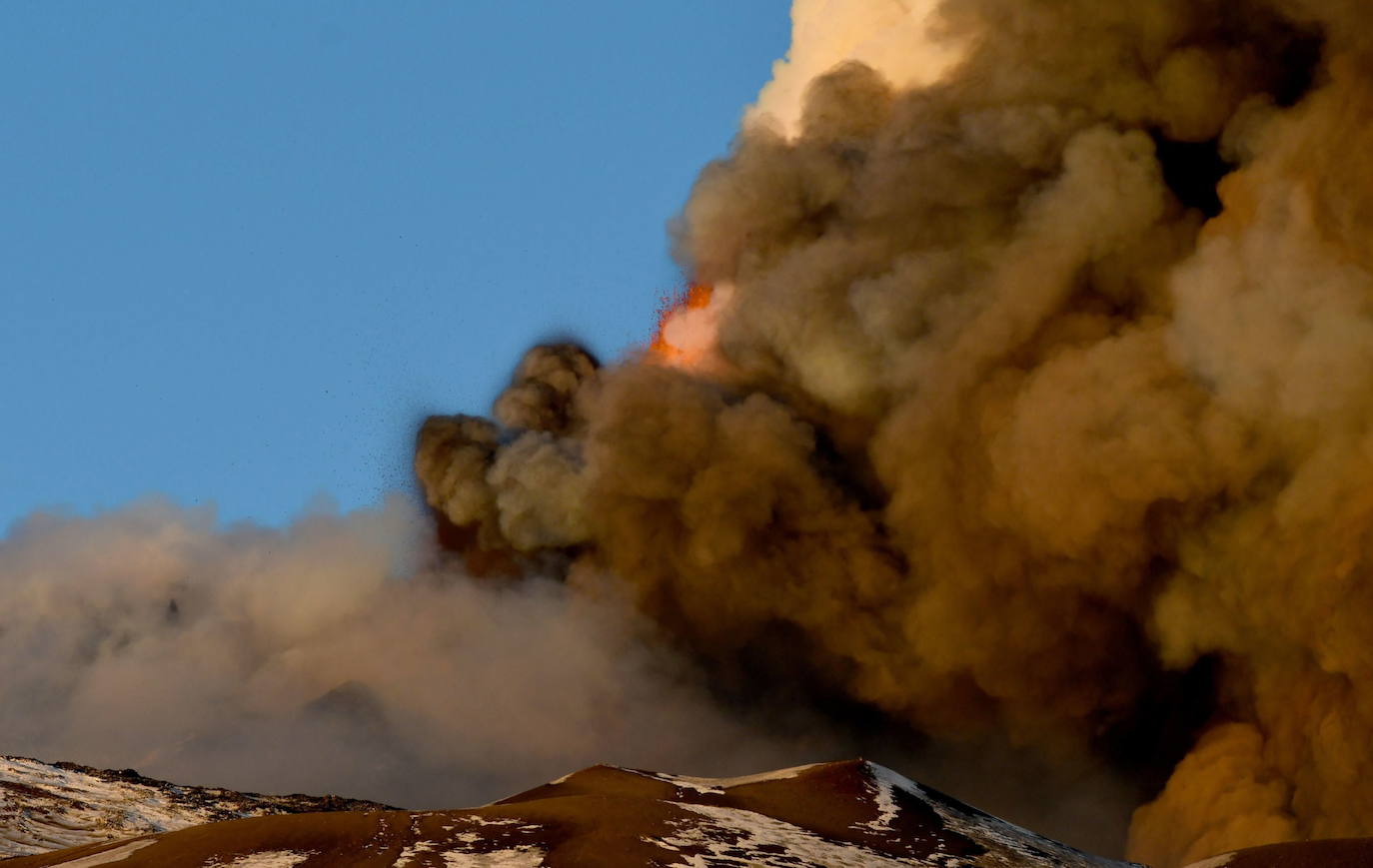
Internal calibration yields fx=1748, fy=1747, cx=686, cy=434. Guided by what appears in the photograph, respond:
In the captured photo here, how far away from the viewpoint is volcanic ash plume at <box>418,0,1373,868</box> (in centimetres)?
4253

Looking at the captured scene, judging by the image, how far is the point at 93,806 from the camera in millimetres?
39875

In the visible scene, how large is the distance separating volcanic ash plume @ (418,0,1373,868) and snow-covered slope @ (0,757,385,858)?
1586 cm

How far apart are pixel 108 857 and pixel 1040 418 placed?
27.2 meters

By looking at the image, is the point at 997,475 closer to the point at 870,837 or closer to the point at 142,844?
the point at 870,837

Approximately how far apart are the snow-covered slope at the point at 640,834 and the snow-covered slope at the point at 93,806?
3987 millimetres

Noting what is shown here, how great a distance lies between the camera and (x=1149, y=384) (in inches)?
1815

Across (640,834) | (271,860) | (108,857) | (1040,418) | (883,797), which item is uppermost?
(1040,418)

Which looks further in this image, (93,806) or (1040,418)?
(1040,418)

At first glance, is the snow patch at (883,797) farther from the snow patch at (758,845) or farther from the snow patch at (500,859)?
the snow patch at (500,859)

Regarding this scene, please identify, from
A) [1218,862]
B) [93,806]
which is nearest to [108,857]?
[93,806]

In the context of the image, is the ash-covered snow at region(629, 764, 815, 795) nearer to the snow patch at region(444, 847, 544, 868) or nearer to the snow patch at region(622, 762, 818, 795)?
the snow patch at region(622, 762, 818, 795)

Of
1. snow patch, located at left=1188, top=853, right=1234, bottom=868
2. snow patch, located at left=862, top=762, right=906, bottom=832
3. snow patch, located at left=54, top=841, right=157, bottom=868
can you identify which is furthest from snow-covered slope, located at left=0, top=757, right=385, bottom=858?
snow patch, located at left=1188, top=853, right=1234, bottom=868

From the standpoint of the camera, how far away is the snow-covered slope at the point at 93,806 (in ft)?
119

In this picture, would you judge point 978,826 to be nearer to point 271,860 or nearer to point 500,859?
point 500,859
